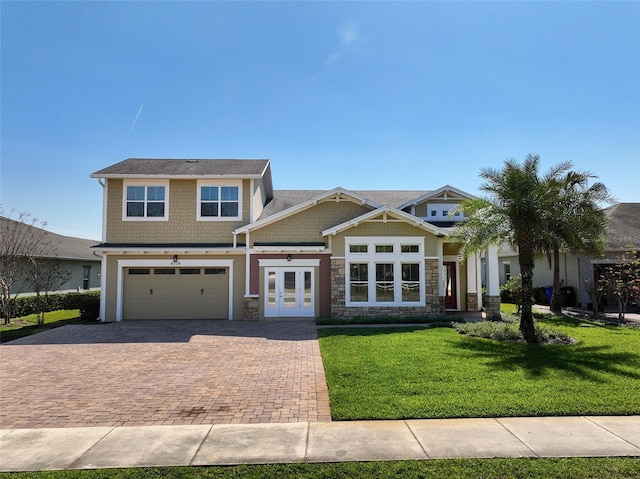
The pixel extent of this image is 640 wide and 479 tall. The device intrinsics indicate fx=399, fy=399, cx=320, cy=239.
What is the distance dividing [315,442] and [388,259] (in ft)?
40.2

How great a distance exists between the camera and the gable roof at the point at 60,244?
2380cm

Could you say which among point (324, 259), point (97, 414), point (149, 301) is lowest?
point (97, 414)

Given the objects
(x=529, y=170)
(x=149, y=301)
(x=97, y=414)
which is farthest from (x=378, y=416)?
(x=149, y=301)

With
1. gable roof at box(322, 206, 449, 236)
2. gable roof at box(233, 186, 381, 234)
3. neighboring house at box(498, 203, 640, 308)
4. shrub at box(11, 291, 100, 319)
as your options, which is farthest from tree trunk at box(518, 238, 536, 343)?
shrub at box(11, 291, 100, 319)

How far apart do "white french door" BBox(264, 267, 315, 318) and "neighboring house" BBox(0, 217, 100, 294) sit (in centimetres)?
1224

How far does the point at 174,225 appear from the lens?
58.4 feet

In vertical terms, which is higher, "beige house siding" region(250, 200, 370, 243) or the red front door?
"beige house siding" region(250, 200, 370, 243)

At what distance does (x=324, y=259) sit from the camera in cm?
1720

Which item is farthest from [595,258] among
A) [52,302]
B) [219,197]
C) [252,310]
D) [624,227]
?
[52,302]

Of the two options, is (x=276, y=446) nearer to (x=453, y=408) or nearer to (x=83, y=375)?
(x=453, y=408)

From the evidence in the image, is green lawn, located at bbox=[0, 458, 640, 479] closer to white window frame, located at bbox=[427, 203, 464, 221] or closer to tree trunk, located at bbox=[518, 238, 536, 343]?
tree trunk, located at bbox=[518, 238, 536, 343]

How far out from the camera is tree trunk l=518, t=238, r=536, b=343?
1180 centimetres

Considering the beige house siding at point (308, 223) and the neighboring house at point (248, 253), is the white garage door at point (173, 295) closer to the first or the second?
the neighboring house at point (248, 253)

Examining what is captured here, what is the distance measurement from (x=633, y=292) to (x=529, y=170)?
24.4 feet
